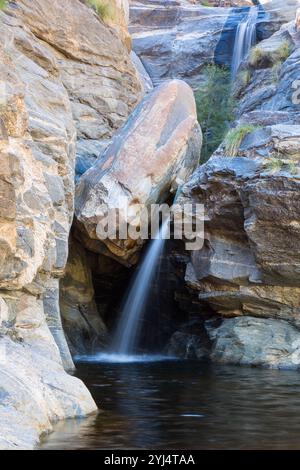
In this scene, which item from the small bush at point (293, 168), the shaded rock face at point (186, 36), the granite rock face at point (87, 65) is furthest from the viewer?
the shaded rock face at point (186, 36)

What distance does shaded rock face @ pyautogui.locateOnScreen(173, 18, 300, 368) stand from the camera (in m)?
16.0

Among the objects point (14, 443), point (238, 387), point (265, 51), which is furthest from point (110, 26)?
point (14, 443)

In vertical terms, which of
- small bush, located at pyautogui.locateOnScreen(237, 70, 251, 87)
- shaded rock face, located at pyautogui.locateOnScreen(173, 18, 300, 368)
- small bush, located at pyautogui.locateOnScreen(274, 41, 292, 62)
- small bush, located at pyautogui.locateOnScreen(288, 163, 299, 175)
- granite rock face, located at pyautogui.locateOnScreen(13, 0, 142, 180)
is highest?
small bush, located at pyautogui.locateOnScreen(274, 41, 292, 62)

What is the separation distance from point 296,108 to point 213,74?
853 cm

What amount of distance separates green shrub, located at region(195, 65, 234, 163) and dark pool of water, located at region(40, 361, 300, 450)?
12622 mm

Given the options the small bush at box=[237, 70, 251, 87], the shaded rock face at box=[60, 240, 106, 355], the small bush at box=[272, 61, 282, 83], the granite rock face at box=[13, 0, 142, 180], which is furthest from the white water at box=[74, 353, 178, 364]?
the small bush at box=[237, 70, 251, 87]

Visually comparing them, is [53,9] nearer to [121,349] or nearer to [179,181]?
[179,181]

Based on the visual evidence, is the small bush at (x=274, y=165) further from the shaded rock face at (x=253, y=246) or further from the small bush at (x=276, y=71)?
the small bush at (x=276, y=71)

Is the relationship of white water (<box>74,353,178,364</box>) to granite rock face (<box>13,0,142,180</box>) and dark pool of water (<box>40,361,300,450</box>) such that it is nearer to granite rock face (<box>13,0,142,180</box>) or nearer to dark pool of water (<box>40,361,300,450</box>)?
dark pool of water (<box>40,361,300,450</box>)

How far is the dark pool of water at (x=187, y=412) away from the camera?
7297mm

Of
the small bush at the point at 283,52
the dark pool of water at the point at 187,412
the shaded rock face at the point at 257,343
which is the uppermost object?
the small bush at the point at 283,52

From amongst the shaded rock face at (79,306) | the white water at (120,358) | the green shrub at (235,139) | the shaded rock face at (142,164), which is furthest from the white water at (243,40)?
the white water at (120,358)

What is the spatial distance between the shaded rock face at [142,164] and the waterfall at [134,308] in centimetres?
65

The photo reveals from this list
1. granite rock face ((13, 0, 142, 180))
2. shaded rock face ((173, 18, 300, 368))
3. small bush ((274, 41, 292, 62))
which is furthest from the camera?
small bush ((274, 41, 292, 62))
